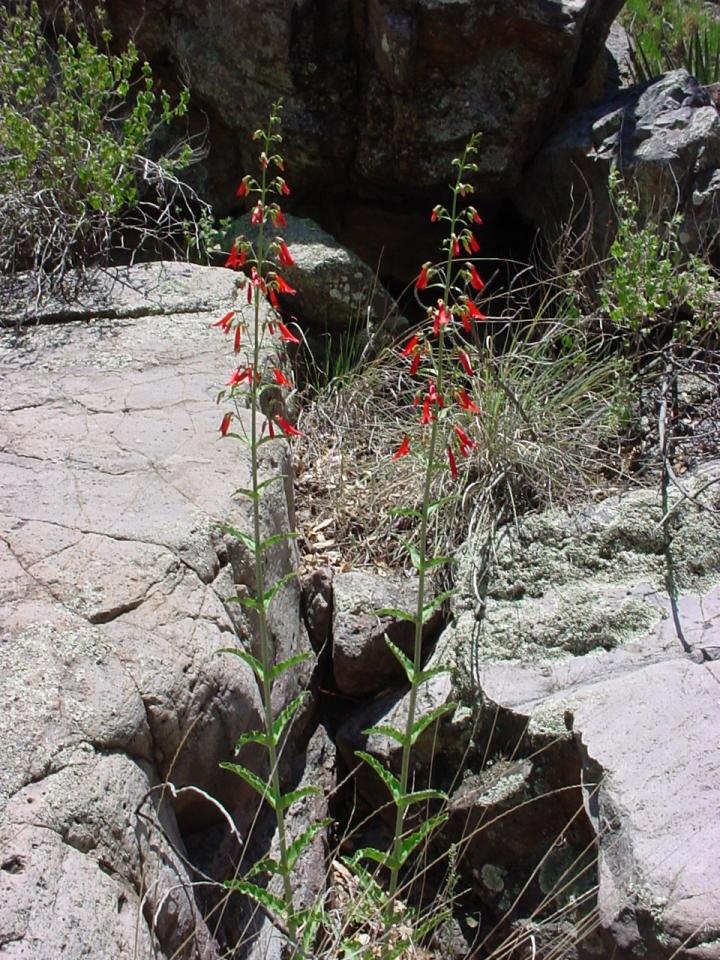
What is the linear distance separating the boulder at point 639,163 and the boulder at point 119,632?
1890mm

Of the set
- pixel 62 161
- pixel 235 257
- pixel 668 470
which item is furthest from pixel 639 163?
pixel 235 257

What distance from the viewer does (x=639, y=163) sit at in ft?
14.3

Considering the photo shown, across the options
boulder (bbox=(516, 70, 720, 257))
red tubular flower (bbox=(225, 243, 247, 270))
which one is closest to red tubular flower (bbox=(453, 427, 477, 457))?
red tubular flower (bbox=(225, 243, 247, 270))

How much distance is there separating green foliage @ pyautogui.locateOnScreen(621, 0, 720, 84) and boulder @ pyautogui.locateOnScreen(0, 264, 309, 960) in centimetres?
342

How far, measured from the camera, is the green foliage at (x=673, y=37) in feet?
18.4

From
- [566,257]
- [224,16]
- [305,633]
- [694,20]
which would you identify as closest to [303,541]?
[305,633]

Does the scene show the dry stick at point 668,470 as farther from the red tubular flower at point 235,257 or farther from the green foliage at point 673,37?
the green foliage at point 673,37

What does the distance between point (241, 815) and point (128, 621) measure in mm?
654

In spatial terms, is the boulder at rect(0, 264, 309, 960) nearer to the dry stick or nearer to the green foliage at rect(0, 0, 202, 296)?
the green foliage at rect(0, 0, 202, 296)

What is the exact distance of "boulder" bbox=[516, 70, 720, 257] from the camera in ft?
14.1

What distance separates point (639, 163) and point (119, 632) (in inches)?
123

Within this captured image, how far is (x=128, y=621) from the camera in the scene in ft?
8.05

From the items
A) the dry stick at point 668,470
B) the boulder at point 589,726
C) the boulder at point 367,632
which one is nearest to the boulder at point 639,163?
the dry stick at point 668,470

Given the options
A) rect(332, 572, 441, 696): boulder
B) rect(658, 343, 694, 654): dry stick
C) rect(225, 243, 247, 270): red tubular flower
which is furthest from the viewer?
rect(332, 572, 441, 696): boulder
